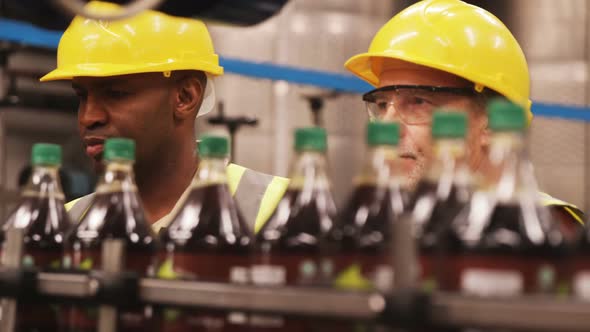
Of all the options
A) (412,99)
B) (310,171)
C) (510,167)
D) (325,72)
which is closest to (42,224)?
(310,171)

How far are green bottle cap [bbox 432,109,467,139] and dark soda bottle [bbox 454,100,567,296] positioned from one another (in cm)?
4

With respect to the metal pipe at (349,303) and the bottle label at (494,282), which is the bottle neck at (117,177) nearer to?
the metal pipe at (349,303)

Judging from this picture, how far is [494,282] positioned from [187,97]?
1863 mm

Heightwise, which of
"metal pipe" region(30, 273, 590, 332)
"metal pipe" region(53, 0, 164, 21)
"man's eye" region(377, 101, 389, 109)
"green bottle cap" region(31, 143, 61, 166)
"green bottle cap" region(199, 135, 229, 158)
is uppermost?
"metal pipe" region(53, 0, 164, 21)

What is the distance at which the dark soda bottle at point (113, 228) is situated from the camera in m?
1.56

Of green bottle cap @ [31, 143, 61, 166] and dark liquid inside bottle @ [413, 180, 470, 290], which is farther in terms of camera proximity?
green bottle cap @ [31, 143, 61, 166]

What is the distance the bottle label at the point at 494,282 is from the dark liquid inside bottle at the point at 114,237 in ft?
1.76

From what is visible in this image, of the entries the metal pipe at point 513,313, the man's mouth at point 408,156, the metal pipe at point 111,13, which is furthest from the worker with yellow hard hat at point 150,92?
the metal pipe at point 513,313

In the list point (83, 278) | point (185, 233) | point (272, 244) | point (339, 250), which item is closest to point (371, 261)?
point (339, 250)

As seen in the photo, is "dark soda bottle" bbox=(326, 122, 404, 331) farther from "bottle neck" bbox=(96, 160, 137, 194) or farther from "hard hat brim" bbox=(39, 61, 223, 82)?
"hard hat brim" bbox=(39, 61, 223, 82)

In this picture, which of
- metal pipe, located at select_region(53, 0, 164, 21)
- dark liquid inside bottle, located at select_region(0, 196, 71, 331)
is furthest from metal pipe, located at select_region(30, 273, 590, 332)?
metal pipe, located at select_region(53, 0, 164, 21)

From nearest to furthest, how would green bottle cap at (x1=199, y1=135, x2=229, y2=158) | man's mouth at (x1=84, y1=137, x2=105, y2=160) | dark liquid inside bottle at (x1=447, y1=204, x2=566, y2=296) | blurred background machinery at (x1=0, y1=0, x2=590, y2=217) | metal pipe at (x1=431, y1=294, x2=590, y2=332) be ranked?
1. metal pipe at (x1=431, y1=294, x2=590, y2=332)
2. dark liquid inside bottle at (x1=447, y1=204, x2=566, y2=296)
3. green bottle cap at (x1=199, y1=135, x2=229, y2=158)
4. man's mouth at (x1=84, y1=137, x2=105, y2=160)
5. blurred background machinery at (x1=0, y1=0, x2=590, y2=217)

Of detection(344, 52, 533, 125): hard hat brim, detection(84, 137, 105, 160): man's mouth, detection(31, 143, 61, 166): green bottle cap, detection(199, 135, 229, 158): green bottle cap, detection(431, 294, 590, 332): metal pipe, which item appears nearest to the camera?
detection(431, 294, 590, 332): metal pipe

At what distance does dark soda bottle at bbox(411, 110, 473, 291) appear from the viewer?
4.08 ft
